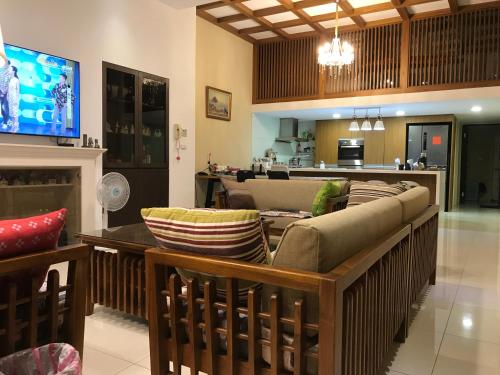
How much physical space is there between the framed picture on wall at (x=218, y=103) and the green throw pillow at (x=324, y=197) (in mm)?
3705

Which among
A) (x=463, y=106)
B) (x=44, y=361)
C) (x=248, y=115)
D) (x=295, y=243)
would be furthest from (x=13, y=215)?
(x=463, y=106)

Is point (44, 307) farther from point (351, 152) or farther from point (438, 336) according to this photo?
point (351, 152)

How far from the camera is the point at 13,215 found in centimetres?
404

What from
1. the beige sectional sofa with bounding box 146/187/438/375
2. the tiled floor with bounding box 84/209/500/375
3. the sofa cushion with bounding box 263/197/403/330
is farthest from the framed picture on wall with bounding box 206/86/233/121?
the sofa cushion with bounding box 263/197/403/330

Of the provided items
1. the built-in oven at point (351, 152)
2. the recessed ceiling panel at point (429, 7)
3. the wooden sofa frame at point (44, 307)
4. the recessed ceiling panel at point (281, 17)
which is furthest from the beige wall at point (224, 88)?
the wooden sofa frame at point (44, 307)

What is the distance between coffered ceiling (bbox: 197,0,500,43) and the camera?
20.2 feet

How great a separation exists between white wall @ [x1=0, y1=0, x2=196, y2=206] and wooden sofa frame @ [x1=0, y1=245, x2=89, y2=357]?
9.31 feet

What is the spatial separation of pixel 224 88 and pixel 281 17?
164cm

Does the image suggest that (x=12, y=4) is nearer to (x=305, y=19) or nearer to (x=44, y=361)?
(x=44, y=361)

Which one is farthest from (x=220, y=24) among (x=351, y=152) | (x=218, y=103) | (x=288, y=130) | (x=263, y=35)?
(x=351, y=152)

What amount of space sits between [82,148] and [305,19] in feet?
14.7

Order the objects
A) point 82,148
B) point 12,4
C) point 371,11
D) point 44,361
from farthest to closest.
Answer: point 371,11 < point 82,148 < point 12,4 < point 44,361

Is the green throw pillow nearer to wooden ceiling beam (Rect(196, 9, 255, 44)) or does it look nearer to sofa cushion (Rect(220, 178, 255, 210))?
sofa cushion (Rect(220, 178, 255, 210))

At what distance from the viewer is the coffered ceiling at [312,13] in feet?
20.2
